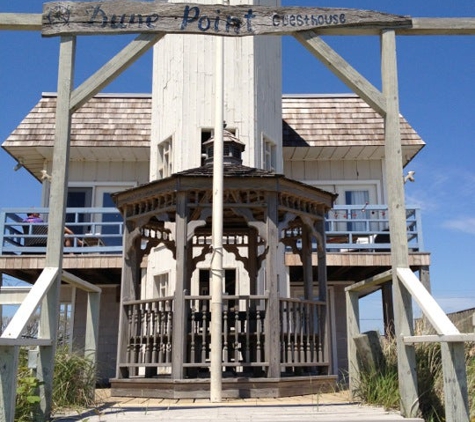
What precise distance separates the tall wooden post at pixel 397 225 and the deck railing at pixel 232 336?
7.83ft

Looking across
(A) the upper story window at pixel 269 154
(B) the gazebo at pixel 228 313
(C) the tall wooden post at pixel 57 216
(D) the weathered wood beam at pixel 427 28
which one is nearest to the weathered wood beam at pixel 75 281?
(C) the tall wooden post at pixel 57 216

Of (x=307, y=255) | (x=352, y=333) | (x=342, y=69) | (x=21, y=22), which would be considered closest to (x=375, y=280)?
(x=352, y=333)

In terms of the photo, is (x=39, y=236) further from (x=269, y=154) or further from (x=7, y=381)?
(x=7, y=381)

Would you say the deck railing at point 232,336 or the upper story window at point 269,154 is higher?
the upper story window at point 269,154

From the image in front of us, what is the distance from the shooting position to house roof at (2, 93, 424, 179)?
48.9 feet

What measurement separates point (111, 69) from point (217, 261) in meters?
2.58

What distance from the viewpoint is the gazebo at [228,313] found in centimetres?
748

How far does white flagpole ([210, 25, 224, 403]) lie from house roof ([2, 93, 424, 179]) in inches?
290

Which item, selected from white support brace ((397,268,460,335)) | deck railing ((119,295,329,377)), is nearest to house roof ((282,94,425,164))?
deck railing ((119,295,329,377))

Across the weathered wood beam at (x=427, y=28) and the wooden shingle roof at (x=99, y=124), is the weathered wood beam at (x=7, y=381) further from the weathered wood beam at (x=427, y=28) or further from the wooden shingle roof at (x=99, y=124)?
the wooden shingle roof at (x=99, y=124)

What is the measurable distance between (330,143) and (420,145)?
7.52 feet

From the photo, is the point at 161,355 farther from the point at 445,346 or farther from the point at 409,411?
the point at 445,346

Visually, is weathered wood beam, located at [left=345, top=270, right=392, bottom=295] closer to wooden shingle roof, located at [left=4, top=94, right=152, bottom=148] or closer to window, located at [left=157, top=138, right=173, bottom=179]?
window, located at [left=157, top=138, right=173, bottom=179]

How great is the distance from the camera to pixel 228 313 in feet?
26.4
